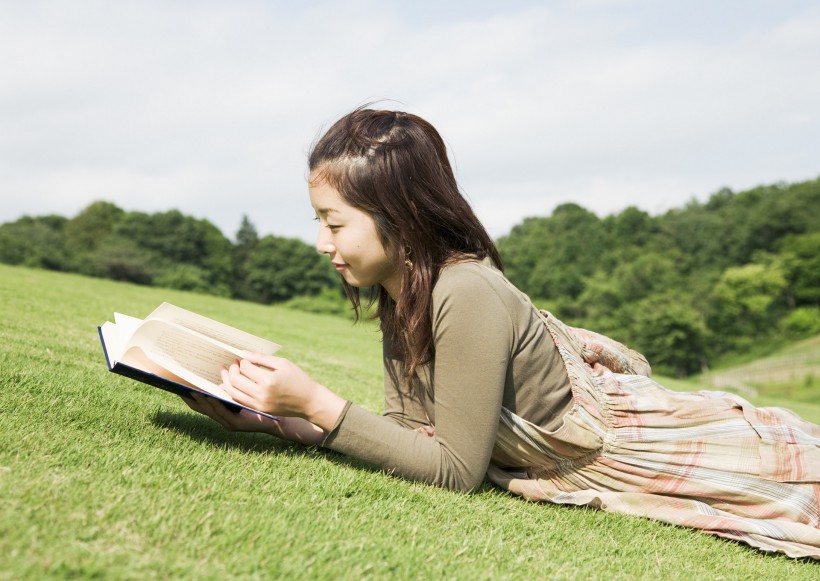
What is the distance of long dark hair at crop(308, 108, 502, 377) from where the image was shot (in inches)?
110

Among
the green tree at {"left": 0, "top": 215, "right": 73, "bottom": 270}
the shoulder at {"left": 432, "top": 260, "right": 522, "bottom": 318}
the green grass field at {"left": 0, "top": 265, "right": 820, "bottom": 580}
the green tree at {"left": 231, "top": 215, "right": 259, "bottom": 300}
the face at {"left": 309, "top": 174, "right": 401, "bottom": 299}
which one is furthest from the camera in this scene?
the green tree at {"left": 231, "top": 215, "right": 259, "bottom": 300}

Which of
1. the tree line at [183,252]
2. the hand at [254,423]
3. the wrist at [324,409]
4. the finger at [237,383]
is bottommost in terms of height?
the hand at [254,423]

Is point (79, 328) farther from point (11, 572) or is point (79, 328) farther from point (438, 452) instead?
point (11, 572)

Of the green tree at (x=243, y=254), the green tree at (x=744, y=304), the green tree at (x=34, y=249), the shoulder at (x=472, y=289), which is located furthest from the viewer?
the green tree at (x=243, y=254)

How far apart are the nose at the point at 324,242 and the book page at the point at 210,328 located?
46cm

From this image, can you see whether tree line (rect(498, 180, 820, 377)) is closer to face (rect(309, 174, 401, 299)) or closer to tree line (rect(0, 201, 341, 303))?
tree line (rect(0, 201, 341, 303))

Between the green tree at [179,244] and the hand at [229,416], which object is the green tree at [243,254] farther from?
the hand at [229,416]

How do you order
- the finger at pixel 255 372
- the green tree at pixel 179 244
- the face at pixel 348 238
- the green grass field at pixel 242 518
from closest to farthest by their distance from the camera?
the green grass field at pixel 242 518, the finger at pixel 255 372, the face at pixel 348 238, the green tree at pixel 179 244

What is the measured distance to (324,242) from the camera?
2902 mm

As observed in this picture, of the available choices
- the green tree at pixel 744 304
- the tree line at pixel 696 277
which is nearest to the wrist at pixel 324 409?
the tree line at pixel 696 277

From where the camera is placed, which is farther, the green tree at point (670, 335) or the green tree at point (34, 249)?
the green tree at point (670, 335)

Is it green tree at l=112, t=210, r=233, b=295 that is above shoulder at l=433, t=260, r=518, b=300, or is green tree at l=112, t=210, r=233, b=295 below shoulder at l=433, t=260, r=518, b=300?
above

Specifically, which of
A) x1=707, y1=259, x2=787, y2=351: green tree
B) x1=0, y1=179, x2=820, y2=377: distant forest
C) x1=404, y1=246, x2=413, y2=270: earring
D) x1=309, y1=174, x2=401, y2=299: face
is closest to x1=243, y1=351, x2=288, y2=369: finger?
x1=309, y1=174, x2=401, y2=299: face

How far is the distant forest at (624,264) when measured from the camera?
2569 inches
